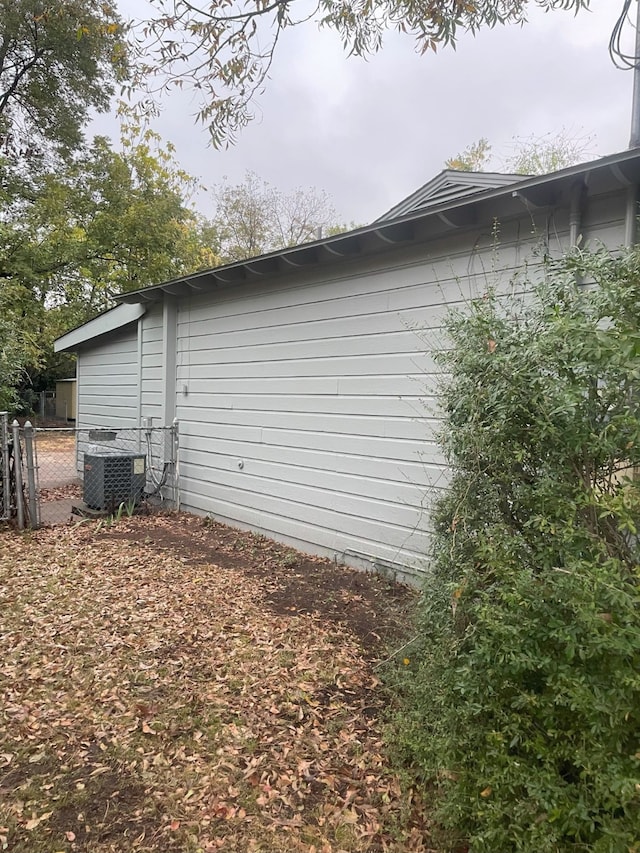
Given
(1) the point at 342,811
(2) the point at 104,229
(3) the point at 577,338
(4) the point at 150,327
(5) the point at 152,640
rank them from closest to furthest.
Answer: (3) the point at 577,338 → (1) the point at 342,811 → (5) the point at 152,640 → (4) the point at 150,327 → (2) the point at 104,229

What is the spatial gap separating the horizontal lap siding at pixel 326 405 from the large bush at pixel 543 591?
170 cm

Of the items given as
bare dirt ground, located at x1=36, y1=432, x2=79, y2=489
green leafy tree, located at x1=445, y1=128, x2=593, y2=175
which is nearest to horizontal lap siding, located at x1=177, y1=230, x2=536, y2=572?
bare dirt ground, located at x1=36, y1=432, x2=79, y2=489

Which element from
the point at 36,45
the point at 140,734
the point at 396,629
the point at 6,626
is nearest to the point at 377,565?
the point at 396,629

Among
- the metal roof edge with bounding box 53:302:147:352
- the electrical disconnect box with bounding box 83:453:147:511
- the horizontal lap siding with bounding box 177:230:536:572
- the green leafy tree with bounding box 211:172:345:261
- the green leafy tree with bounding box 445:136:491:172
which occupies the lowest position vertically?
the electrical disconnect box with bounding box 83:453:147:511

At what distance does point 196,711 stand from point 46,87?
60.8ft

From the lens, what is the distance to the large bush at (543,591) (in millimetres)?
1441

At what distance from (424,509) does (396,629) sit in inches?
Result: 38.4

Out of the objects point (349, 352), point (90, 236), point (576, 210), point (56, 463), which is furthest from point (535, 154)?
point (576, 210)

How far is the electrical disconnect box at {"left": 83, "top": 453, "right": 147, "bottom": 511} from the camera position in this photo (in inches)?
256

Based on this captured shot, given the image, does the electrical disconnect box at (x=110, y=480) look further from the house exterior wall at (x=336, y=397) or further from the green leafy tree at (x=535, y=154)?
the green leafy tree at (x=535, y=154)

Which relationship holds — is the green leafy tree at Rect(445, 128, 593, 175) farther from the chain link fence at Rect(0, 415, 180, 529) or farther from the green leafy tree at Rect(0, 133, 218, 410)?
the chain link fence at Rect(0, 415, 180, 529)

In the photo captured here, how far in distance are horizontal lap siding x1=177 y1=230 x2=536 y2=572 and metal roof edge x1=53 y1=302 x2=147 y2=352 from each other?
129 centimetres

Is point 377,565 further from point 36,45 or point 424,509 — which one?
point 36,45

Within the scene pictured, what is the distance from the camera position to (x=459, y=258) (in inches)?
151
